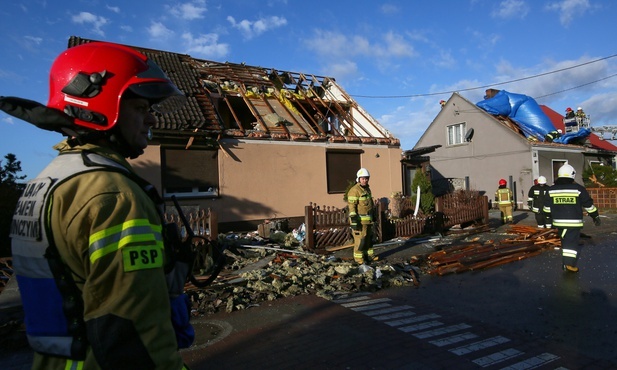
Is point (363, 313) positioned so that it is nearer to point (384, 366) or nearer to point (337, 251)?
point (384, 366)

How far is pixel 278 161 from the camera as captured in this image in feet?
42.8

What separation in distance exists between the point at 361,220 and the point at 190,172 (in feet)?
18.6

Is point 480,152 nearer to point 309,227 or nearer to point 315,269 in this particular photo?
point 309,227

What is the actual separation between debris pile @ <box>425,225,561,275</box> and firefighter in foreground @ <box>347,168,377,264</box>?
1.35 m

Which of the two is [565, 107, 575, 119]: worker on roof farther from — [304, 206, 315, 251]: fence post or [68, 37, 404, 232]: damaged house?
[304, 206, 315, 251]: fence post

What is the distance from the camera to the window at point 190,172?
37.2ft

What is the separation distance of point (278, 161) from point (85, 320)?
1193 cm

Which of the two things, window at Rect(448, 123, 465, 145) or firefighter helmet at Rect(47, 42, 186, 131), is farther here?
window at Rect(448, 123, 465, 145)

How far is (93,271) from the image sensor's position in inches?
46.4

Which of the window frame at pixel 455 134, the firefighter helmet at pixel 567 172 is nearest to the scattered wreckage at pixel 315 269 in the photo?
the firefighter helmet at pixel 567 172

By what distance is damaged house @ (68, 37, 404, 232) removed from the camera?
1153cm

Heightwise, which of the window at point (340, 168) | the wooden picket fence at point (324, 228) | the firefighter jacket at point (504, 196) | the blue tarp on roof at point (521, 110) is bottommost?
the wooden picket fence at point (324, 228)

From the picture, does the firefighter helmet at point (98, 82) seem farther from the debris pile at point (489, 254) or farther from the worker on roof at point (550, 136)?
the worker on roof at point (550, 136)

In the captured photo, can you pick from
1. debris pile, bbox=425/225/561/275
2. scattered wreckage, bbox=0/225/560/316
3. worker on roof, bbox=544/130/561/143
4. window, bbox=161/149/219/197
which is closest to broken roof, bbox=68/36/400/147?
window, bbox=161/149/219/197
